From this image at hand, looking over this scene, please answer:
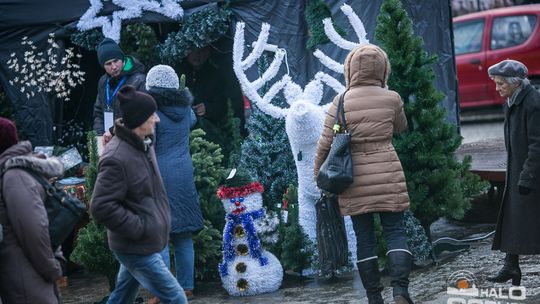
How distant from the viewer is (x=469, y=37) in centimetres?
1734

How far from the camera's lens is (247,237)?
27.3ft

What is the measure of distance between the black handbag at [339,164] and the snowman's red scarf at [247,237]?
1.52 m

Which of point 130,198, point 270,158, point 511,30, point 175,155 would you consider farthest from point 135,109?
point 511,30

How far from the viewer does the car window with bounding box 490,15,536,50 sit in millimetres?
16578

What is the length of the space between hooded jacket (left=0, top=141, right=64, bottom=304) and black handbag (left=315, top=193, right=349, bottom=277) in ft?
8.89

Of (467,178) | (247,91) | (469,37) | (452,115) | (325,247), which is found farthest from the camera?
(469,37)

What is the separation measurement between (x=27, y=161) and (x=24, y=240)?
431 mm

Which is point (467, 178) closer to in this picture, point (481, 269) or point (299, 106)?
point (481, 269)

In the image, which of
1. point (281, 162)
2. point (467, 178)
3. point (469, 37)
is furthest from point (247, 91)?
point (469, 37)

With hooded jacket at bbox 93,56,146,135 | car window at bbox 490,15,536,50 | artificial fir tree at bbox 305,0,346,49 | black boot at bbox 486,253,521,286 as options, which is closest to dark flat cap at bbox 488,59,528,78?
black boot at bbox 486,253,521,286

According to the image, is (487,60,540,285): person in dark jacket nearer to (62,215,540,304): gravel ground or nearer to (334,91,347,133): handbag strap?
(62,215,540,304): gravel ground

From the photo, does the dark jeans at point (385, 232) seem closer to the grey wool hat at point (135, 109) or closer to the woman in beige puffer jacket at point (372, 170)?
the woman in beige puffer jacket at point (372, 170)

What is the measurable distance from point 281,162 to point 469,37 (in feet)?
29.3

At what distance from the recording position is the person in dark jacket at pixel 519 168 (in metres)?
7.04
